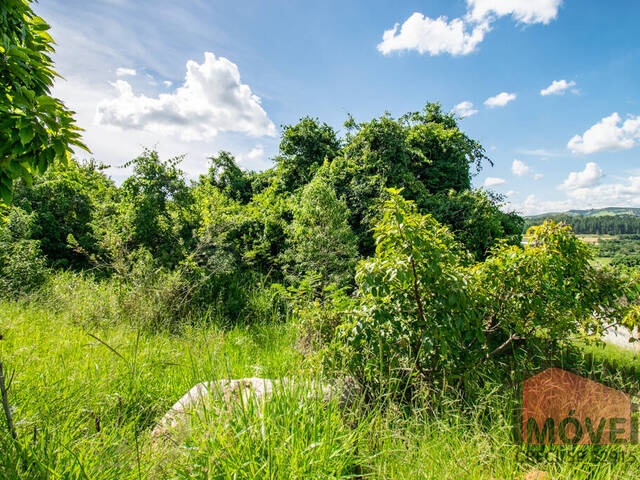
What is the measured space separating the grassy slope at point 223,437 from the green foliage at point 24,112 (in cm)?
119

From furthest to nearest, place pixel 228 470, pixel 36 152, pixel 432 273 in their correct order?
pixel 432 273
pixel 36 152
pixel 228 470

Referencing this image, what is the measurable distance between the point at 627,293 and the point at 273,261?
19.8ft

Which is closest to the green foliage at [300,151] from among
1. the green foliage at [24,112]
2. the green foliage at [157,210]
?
the green foliage at [157,210]

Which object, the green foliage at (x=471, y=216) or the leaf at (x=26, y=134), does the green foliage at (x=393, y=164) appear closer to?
the green foliage at (x=471, y=216)

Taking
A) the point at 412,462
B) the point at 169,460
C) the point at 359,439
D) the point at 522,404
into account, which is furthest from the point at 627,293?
the point at 169,460

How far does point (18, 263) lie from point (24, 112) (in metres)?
6.56

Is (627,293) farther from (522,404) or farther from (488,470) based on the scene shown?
(488,470)

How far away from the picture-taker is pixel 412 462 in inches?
74.7

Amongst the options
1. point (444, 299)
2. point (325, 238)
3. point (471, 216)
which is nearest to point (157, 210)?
point (325, 238)

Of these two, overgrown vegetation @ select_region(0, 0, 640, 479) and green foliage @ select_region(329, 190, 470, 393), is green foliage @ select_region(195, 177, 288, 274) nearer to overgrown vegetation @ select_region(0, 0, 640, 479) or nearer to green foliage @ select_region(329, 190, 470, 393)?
overgrown vegetation @ select_region(0, 0, 640, 479)

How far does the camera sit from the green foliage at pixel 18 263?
580cm

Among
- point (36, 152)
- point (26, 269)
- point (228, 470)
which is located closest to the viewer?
point (228, 470)

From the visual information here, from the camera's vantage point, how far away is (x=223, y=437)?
1.68 meters

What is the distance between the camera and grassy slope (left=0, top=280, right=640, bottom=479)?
1602 mm
